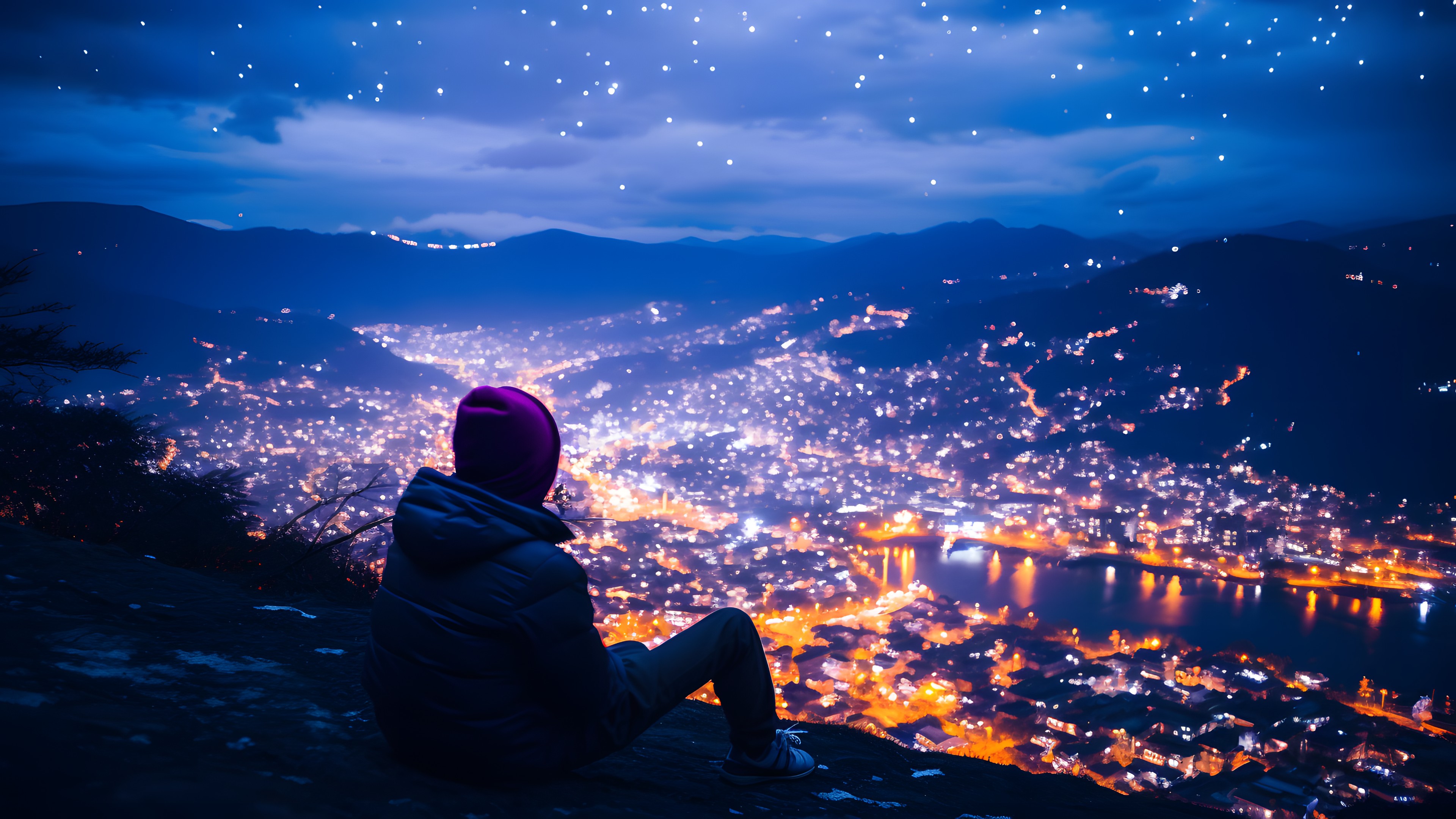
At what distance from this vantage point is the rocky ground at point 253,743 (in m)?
1.28

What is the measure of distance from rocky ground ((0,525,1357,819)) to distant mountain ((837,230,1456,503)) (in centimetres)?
3746

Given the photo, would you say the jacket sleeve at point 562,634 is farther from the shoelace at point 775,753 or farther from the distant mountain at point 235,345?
the distant mountain at point 235,345

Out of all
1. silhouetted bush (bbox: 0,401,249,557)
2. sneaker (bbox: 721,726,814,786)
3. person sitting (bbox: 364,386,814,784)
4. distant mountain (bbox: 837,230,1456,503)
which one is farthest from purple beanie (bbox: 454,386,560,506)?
distant mountain (bbox: 837,230,1456,503)

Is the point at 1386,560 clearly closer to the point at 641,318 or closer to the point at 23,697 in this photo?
the point at 23,697

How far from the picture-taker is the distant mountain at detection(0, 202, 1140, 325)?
206 ft

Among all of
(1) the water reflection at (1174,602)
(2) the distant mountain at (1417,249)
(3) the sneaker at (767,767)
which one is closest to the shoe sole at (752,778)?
(3) the sneaker at (767,767)

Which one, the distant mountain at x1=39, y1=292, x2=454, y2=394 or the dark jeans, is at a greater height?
the distant mountain at x1=39, y1=292, x2=454, y2=394

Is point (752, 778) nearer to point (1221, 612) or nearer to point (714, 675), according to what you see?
point (714, 675)

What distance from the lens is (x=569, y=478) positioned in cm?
2973

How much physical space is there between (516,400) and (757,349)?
2188 inches

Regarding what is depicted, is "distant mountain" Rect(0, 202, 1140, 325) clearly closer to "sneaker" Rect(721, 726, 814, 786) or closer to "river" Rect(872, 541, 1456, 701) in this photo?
"river" Rect(872, 541, 1456, 701)

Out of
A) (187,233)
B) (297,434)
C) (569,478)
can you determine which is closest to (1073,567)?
(569,478)

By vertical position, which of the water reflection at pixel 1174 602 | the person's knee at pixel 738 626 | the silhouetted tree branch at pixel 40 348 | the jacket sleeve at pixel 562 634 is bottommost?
the water reflection at pixel 1174 602

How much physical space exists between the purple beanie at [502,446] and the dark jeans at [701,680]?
1.89 feet
